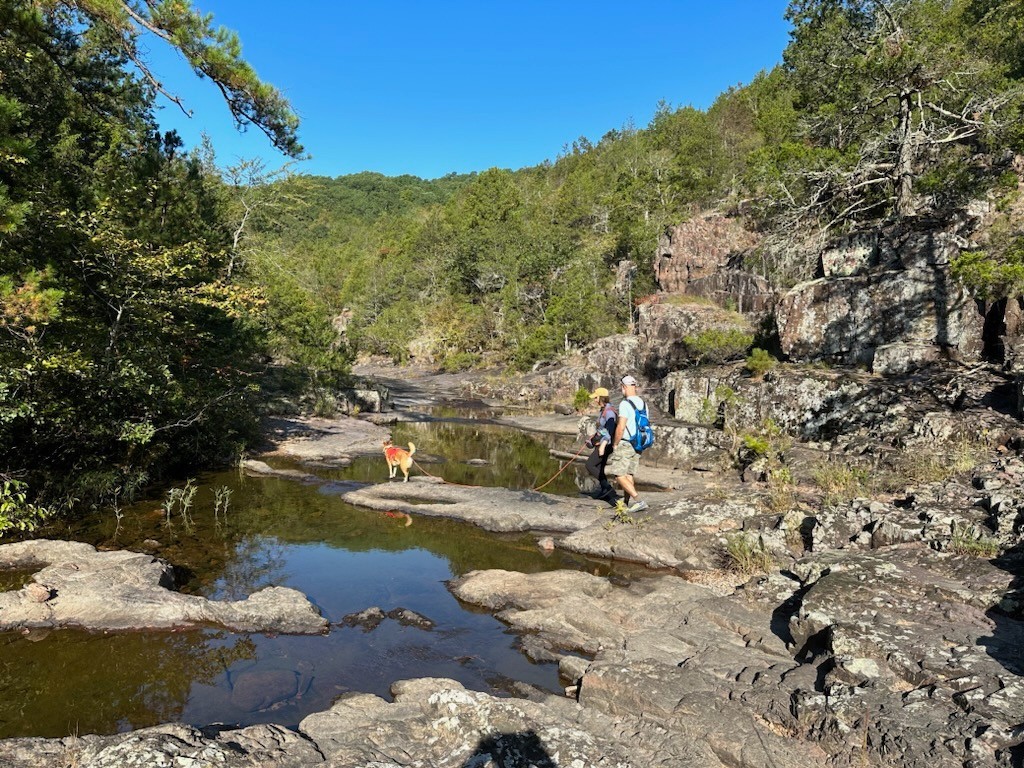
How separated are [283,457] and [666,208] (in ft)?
142

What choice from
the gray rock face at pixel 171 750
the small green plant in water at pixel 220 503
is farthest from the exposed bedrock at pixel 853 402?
the small green plant in water at pixel 220 503

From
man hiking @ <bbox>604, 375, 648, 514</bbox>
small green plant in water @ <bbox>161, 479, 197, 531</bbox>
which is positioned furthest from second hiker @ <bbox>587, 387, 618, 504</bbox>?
small green plant in water @ <bbox>161, 479, 197, 531</bbox>

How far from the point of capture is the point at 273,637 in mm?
8156

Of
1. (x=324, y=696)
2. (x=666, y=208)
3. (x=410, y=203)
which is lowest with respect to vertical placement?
(x=324, y=696)

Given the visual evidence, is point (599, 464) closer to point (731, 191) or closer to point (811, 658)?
point (811, 658)

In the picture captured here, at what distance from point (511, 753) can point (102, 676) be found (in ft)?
16.6

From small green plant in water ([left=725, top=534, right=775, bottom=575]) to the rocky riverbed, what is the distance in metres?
0.04

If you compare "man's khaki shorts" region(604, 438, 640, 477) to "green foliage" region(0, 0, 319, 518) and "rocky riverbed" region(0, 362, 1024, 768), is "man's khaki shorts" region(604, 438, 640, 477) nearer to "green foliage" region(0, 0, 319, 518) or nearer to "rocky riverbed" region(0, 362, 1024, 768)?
"rocky riverbed" region(0, 362, 1024, 768)

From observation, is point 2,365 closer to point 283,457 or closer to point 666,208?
point 283,457

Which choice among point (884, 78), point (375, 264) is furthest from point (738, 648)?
point (375, 264)

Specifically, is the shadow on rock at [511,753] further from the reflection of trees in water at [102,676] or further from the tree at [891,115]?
the tree at [891,115]

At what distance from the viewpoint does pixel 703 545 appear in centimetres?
1138

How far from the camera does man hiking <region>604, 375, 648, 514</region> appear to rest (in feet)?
39.0

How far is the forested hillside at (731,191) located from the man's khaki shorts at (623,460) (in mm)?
9752
